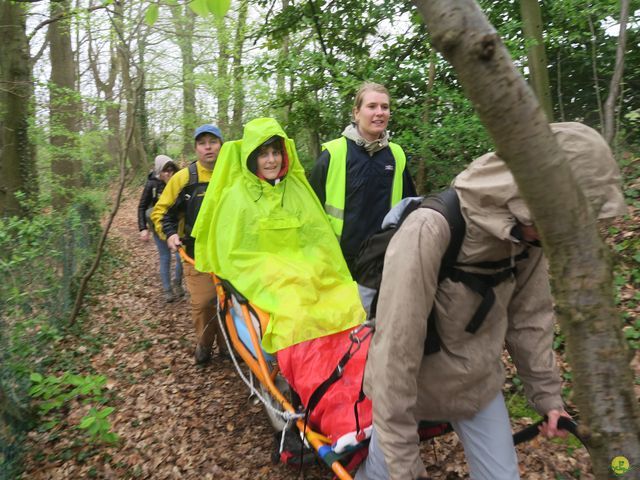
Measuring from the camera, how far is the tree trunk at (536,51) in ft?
17.4

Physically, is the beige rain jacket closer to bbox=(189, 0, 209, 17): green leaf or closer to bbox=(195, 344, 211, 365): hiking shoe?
bbox=(189, 0, 209, 17): green leaf

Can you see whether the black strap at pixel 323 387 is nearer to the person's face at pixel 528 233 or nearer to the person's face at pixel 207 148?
the person's face at pixel 528 233

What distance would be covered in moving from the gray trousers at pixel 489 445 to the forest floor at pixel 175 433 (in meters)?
1.27

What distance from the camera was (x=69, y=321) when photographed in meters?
5.84

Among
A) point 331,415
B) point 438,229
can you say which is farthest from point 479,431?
point 438,229

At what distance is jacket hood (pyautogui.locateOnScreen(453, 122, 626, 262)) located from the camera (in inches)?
56.6

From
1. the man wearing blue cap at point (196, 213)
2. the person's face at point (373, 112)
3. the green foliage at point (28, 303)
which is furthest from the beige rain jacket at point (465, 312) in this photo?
the man wearing blue cap at point (196, 213)

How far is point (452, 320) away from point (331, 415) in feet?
3.46

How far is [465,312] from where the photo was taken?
192 cm

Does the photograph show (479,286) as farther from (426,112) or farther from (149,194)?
(149,194)

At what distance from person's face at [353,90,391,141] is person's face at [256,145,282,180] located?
0.80 meters

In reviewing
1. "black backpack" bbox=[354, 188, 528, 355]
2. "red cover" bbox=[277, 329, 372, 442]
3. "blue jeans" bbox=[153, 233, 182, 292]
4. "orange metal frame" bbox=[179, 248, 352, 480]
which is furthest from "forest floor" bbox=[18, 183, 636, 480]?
Result: "black backpack" bbox=[354, 188, 528, 355]

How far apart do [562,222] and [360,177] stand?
2.84 metres

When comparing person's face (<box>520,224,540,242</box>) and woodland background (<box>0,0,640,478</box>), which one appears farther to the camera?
woodland background (<box>0,0,640,478</box>)
